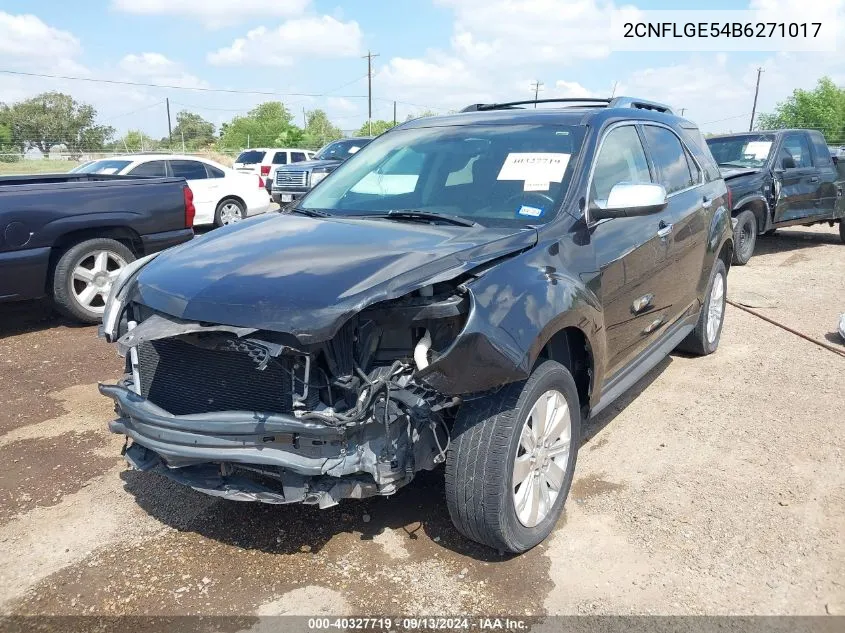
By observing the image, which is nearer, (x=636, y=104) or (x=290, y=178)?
(x=636, y=104)

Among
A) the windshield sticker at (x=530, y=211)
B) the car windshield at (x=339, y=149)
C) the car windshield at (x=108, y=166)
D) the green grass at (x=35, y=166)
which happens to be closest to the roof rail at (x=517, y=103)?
the windshield sticker at (x=530, y=211)

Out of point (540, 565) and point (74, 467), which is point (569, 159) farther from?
point (74, 467)

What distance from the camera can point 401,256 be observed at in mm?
2906

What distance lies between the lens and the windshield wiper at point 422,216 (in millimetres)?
3410

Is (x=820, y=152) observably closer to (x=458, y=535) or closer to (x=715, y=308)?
(x=715, y=308)

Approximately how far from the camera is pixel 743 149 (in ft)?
34.8

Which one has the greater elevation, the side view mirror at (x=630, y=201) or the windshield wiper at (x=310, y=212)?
the side view mirror at (x=630, y=201)

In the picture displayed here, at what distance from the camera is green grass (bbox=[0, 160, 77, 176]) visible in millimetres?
28039

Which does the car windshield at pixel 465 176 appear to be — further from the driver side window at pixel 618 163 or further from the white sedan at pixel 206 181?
the white sedan at pixel 206 181

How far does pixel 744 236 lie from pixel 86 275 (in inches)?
332

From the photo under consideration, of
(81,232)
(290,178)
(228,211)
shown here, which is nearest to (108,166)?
(228,211)

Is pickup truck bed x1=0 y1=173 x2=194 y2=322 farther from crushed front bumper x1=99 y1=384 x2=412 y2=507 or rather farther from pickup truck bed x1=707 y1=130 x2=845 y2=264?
pickup truck bed x1=707 y1=130 x2=845 y2=264

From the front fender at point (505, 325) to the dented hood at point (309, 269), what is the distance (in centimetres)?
12

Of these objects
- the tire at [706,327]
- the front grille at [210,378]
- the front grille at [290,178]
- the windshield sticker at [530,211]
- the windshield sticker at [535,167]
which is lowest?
→ the tire at [706,327]
